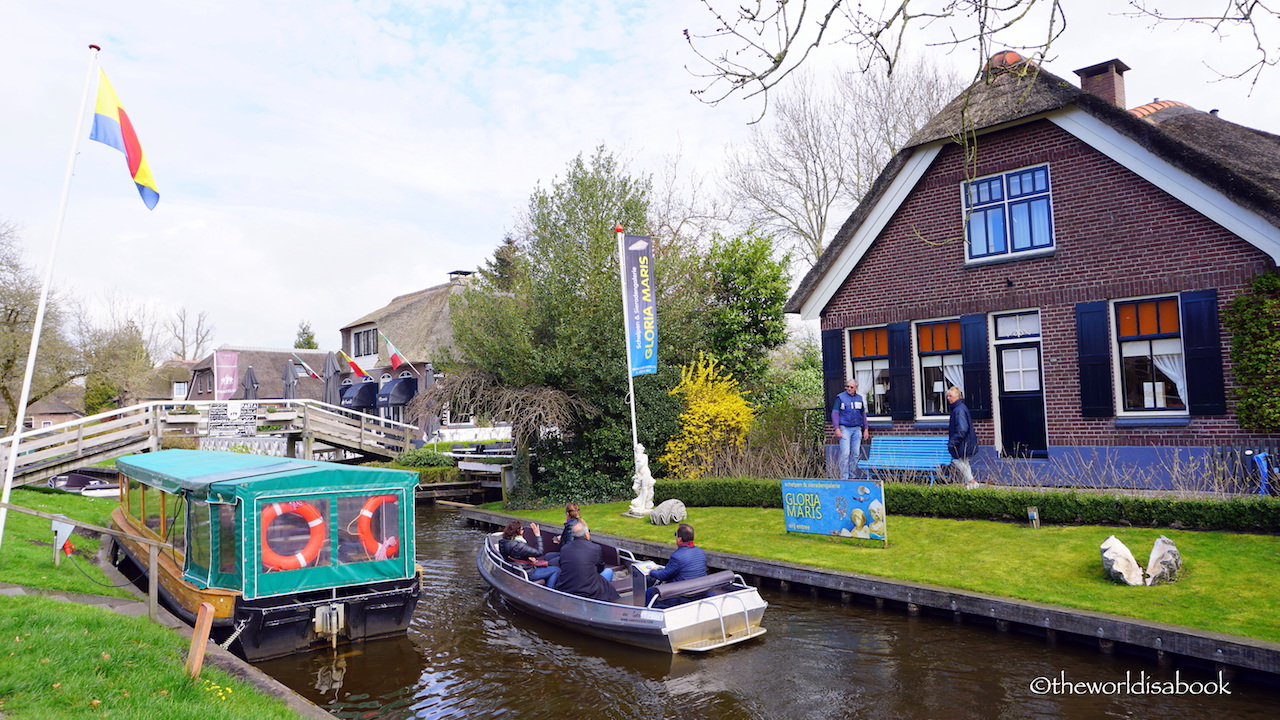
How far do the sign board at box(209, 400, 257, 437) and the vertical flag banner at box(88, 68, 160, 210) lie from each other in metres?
17.3

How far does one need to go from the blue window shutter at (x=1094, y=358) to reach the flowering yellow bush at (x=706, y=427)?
315 inches

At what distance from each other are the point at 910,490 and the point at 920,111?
21.6 metres

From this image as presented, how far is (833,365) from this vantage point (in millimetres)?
19406

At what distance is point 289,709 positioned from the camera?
7.12m

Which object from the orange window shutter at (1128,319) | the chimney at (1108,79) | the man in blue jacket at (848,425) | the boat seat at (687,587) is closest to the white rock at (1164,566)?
the boat seat at (687,587)

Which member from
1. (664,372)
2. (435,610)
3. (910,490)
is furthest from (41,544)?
(910,490)

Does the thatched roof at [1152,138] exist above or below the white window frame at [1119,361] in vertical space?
above

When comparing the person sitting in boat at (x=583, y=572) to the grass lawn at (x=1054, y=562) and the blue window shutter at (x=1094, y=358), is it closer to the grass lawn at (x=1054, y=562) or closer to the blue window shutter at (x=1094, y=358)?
the grass lawn at (x=1054, y=562)

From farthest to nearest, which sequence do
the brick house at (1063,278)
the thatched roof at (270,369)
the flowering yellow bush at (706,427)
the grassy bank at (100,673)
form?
the thatched roof at (270,369)
the flowering yellow bush at (706,427)
the brick house at (1063,278)
the grassy bank at (100,673)

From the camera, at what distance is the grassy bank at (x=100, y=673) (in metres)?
6.40

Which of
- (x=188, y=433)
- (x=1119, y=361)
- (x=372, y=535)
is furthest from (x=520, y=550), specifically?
(x=188, y=433)

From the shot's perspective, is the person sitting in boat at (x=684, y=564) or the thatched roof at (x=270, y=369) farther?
the thatched roof at (x=270, y=369)

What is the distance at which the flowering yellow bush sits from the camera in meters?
20.8

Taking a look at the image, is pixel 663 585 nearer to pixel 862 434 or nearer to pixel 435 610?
pixel 435 610
